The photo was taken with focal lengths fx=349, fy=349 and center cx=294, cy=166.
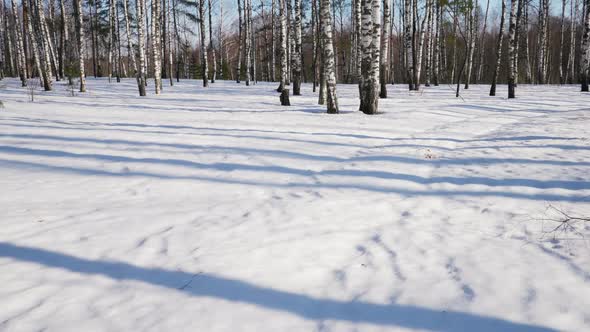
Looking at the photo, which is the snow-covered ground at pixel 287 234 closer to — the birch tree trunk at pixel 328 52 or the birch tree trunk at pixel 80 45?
the birch tree trunk at pixel 328 52

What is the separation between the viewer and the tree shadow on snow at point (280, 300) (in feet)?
6.45

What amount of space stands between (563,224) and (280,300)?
8.67ft

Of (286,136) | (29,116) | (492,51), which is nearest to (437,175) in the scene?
(286,136)

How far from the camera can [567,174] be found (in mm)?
4434

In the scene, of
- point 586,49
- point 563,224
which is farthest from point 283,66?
point 586,49

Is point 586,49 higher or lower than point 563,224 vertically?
higher

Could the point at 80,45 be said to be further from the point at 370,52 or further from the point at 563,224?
the point at 563,224

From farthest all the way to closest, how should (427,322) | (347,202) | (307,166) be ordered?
1. (307,166)
2. (347,202)
3. (427,322)

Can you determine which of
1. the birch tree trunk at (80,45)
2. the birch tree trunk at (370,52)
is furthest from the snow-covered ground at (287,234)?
the birch tree trunk at (80,45)

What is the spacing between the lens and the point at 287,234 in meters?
3.08

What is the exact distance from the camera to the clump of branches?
9.70 ft

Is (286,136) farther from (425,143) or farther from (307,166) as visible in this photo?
(425,143)

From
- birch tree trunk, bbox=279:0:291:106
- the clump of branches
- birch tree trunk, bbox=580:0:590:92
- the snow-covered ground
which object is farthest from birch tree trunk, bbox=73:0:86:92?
birch tree trunk, bbox=580:0:590:92

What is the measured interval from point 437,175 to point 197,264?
3402 mm
